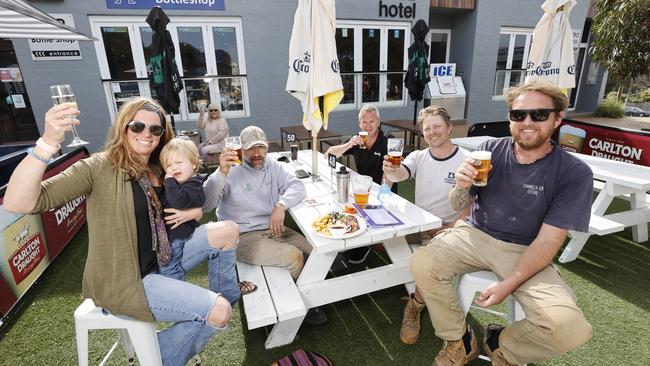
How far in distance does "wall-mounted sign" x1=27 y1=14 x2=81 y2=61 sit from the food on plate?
6363 mm

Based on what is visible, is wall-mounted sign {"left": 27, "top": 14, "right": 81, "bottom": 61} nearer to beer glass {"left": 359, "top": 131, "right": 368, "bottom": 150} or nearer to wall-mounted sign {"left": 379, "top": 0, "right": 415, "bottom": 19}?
beer glass {"left": 359, "top": 131, "right": 368, "bottom": 150}

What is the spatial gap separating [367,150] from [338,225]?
146cm

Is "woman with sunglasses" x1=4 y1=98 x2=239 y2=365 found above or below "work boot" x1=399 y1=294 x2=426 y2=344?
A: above

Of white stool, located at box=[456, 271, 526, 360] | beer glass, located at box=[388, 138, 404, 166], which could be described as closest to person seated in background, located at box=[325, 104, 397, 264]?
beer glass, located at box=[388, 138, 404, 166]

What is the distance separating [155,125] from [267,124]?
577 centimetres

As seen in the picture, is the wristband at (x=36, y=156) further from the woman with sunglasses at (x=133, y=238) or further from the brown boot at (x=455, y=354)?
the brown boot at (x=455, y=354)

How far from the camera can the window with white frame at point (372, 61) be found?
7.54 meters

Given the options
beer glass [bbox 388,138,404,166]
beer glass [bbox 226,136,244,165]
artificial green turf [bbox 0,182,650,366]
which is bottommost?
artificial green turf [bbox 0,182,650,366]

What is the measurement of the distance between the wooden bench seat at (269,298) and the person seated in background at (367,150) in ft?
3.81

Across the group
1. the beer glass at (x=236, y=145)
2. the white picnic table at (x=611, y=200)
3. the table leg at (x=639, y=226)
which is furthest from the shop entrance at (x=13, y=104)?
the table leg at (x=639, y=226)

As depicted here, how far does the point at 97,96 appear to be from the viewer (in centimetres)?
618

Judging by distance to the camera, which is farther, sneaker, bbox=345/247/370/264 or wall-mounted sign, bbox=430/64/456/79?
wall-mounted sign, bbox=430/64/456/79

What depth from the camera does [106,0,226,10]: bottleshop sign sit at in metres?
5.85

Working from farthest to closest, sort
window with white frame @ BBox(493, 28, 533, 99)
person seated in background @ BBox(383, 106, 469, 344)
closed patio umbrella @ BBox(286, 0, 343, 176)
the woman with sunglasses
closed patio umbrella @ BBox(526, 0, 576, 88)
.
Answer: window with white frame @ BBox(493, 28, 533, 99)
closed patio umbrella @ BBox(526, 0, 576, 88)
closed patio umbrella @ BBox(286, 0, 343, 176)
person seated in background @ BBox(383, 106, 469, 344)
the woman with sunglasses
